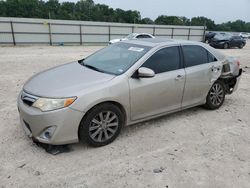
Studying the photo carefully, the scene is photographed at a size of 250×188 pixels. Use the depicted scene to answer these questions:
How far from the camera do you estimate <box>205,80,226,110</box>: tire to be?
14.2 ft

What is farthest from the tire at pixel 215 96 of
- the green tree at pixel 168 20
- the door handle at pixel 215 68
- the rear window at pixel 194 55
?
the green tree at pixel 168 20

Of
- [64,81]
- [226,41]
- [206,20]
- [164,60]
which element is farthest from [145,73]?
[206,20]

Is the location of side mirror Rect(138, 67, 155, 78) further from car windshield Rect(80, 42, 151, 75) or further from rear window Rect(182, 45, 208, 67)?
rear window Rect(182, 45, 208, 67)

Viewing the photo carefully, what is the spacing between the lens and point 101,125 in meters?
2.97

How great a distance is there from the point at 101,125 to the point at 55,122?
2.11 ft

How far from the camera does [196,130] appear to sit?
3.65 metres

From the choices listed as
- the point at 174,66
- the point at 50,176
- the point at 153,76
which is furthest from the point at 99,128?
the point at 174,66

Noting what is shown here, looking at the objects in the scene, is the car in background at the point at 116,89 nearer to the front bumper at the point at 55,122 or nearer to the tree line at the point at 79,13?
the front bumper at the point at 55,122

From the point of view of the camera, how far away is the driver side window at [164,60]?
3.39 metres

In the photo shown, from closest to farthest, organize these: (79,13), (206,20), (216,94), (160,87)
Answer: (160,87), (216,94), (79,13), (206,20)

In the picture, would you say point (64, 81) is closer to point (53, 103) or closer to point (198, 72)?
point (53, 103)

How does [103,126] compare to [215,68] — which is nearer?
[103,126]

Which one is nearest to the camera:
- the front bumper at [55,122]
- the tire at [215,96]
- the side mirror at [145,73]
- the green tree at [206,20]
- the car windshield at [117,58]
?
the front bumper at [55,122]

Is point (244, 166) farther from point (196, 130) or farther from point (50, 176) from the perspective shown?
point (50, 176)
